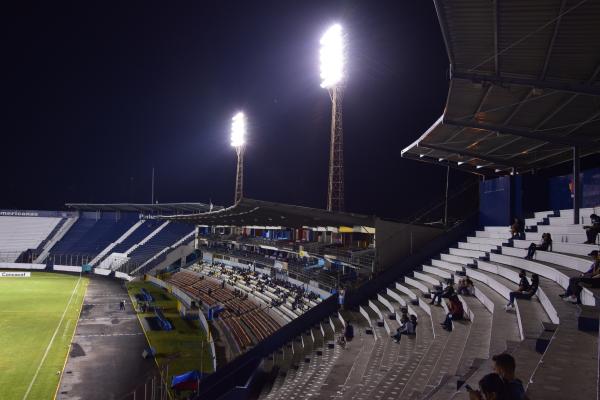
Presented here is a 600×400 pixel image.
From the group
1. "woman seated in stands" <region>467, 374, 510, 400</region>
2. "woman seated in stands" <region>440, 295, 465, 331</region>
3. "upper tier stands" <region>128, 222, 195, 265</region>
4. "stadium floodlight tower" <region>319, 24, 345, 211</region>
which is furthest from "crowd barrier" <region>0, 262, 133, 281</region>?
"woman seated in stands" <region>467, 374, 510, 400</region>

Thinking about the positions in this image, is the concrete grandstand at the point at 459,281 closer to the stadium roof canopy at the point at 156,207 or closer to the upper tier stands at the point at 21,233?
the stadium roof canopy at the point at 156,207

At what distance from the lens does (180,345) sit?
2334 centimetres

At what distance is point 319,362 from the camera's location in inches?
536

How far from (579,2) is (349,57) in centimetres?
1921

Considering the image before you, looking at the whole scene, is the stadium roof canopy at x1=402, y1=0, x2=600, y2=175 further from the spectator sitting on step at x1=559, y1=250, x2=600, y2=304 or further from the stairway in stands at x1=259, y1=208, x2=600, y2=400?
the stairway in stands at x1=259, y1=208, x2=600, y2=400

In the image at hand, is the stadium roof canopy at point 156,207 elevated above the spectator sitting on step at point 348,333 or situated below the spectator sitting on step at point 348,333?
above

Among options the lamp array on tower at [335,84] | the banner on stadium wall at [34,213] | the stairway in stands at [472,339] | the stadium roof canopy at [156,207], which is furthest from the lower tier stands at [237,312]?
the banner on stadium wall at [34,213]

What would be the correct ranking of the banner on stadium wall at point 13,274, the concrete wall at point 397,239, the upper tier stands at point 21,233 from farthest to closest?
1. the upper tier stands at point 21,233
2. the banner on stadium wall at point 13,274
3. the concrete wall at point 397,239

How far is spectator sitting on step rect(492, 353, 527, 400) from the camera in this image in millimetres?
Result: 3736

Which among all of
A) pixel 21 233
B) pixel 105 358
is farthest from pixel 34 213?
pixel 105 358

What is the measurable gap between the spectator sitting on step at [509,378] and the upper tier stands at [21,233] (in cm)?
6814

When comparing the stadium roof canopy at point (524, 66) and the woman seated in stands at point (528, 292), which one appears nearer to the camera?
the stadium roof canopy at point (524, 66)

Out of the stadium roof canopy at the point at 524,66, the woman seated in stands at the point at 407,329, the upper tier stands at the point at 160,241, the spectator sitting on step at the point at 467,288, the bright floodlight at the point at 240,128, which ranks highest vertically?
the bright floodlight at the point at 240,128

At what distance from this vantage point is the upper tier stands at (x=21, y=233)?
61.2 meters
